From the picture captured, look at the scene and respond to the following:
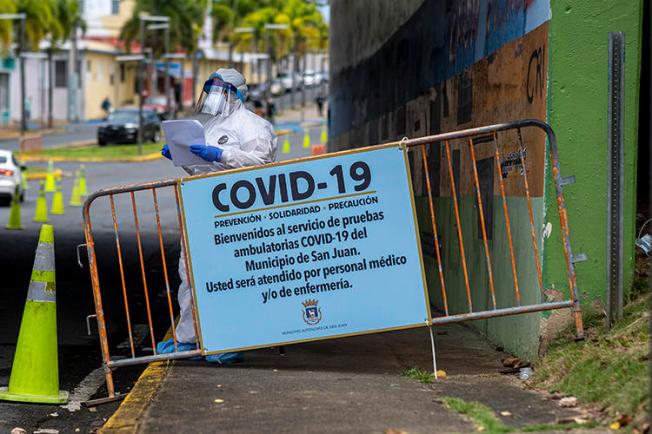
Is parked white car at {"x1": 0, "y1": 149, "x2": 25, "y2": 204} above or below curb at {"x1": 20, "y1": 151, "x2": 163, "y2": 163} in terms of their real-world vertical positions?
below

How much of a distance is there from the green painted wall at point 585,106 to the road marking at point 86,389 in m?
2.91

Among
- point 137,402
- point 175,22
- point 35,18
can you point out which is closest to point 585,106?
point 137,402

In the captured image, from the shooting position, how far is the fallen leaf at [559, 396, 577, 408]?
21.2ft

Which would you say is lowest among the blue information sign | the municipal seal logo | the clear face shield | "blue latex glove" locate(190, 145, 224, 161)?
the municipal seal logo

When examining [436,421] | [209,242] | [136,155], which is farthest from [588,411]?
[136,155]

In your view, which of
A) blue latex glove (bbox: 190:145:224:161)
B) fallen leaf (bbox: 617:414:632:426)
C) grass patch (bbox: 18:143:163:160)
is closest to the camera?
fallen leaf (bbox: 617:414:632:426)

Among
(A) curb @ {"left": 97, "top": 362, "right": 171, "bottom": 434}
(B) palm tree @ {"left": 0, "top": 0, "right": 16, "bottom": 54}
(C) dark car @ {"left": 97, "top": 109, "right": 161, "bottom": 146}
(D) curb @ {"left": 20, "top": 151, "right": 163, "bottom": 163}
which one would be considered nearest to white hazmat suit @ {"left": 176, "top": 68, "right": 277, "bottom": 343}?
(A) curb @ {"left": 97, "top": 362, "right": 171, "bottom": 434}

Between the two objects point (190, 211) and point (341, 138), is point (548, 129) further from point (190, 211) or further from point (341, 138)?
point (341, 138)

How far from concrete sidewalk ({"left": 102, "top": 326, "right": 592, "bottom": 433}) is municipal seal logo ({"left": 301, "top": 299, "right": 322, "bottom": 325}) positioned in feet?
1.16

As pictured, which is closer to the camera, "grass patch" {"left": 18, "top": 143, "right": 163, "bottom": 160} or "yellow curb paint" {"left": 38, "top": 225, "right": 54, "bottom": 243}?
"yellow curb paint" {"left": 38, "top": 225, "right": 54, "bottom": 243}

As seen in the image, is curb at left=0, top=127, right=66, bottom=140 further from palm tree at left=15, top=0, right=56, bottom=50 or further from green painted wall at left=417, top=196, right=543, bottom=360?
green painted wall at left=417, top=196, right=543, bottom=360

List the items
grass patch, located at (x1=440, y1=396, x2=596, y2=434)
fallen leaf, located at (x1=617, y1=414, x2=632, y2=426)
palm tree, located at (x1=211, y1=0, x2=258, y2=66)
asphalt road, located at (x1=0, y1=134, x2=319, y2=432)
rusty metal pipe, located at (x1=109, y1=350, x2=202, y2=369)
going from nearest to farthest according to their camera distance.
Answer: fallen leaf, located at (x1=617, y1=414, x2=632, y2=426)
grass patch, located at (x1=440, y1=396, x2=596, y2=434)
asphalt road, located at (x1=0, y1=134, x2=319, y2=432)
rusty metal pipe, located at (x1=109, y1=350, x2=202, y2=369)
palm tree, located at (x1=211, y1=0, x2=258, y2=66)

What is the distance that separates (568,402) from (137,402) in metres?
2.30

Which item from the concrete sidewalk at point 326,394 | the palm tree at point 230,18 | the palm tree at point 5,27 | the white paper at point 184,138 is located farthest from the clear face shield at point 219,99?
the palm tree at point 230,18
